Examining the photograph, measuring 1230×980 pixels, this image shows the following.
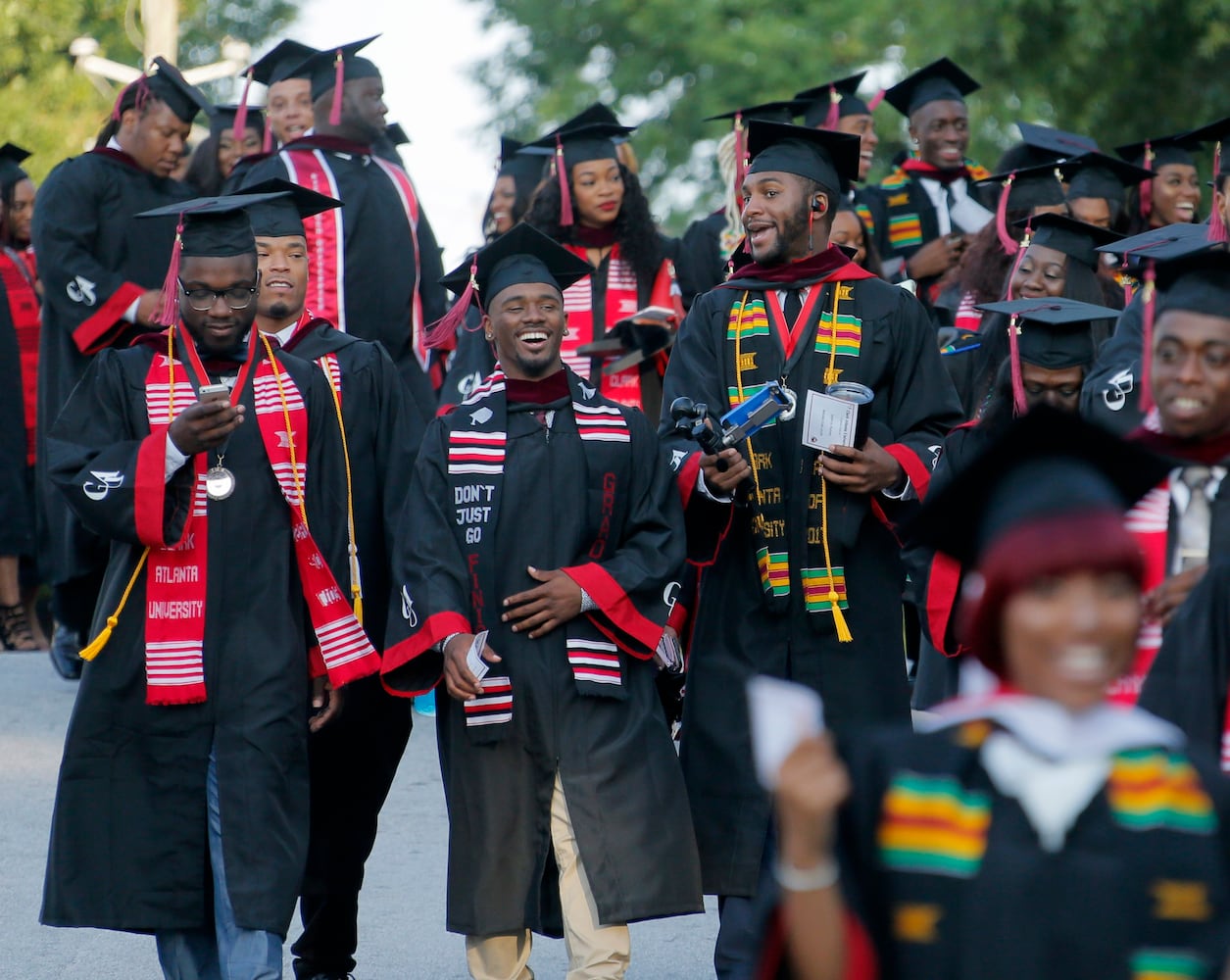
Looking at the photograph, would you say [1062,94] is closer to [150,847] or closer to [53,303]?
[53,303]

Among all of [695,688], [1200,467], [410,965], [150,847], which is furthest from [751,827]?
[1200,467]

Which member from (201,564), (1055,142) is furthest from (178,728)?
(1055,142)

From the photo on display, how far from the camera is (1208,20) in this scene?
53.1ft

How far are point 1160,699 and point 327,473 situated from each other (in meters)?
2.77

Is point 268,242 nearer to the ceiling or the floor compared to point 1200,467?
nearer to the ceiling

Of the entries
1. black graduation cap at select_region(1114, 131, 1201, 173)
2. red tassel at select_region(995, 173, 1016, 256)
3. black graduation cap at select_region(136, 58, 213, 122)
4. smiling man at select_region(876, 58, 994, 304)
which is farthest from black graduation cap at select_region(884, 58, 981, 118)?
black graduation cap at select_region(136, 58, 213, 122)

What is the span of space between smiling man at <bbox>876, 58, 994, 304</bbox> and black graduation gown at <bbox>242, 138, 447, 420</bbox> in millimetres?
2398

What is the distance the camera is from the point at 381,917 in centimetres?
685

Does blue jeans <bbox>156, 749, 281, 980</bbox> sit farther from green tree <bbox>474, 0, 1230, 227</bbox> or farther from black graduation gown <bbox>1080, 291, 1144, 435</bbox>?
green tree <bbox>474, 0, 1230, 227</bbox>

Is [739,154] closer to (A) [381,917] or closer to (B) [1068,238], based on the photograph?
(B) [1068,238]

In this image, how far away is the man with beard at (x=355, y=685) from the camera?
608 centimetres

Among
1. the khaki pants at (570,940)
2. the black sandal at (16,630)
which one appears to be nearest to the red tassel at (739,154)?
the khaki pants at (570,940)

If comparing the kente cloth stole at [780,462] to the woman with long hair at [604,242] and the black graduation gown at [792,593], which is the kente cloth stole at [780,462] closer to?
the black graduation gown at [792,593]

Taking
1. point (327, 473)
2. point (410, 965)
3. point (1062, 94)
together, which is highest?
point (1062, 94)
